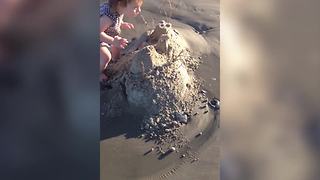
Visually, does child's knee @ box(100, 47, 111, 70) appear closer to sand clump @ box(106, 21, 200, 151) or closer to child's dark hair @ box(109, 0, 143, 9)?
sand clump @ box(106, 21, 200, 151)

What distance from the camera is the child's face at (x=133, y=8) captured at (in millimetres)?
2920

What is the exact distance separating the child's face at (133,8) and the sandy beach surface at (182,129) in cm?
3

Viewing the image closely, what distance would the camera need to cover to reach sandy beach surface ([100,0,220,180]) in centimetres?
290

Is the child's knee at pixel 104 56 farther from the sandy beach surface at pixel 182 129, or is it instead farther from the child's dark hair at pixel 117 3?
the child's dark hair at pixel 117 3

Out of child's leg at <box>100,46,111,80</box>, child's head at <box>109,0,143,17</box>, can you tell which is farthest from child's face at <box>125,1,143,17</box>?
child's leg at <box>100,46,111,80</box>

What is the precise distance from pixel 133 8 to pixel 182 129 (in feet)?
2.59

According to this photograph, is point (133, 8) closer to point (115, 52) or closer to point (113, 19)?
point (113, 19)

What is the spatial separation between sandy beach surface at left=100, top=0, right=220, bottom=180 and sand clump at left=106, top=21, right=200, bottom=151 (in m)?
0.04
